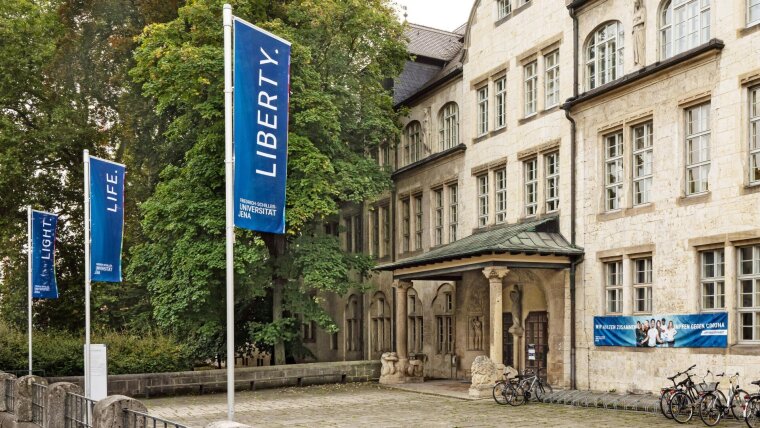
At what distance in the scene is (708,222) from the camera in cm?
1962

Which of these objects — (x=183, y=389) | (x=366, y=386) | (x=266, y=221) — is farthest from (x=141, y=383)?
(x=266, y=221)

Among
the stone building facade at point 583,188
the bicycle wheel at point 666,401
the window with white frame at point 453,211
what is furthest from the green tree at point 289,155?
the bicycle wheel at point 666,401

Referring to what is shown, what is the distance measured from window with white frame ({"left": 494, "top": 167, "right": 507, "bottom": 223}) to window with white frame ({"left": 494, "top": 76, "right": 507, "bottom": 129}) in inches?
58.8

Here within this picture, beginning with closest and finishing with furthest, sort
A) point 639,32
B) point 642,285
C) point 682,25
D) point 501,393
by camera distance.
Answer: point 682,25 < point 642,285 < point 501,393 < point 639,32

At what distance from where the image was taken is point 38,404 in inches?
575

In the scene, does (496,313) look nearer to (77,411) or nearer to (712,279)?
(712,279)

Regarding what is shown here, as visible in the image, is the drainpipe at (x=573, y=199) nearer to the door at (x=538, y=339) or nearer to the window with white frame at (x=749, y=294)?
the door at (x=538, y=339)

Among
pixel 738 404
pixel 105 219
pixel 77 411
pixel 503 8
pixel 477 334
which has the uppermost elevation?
pixel 503 8

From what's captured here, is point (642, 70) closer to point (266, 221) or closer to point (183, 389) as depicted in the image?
point (266, 221)

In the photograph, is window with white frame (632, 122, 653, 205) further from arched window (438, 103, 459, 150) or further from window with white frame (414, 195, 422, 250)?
window with white frame (414, 195, 422, 250)

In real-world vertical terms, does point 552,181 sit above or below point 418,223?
above

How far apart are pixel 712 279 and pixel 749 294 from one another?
1.04 m

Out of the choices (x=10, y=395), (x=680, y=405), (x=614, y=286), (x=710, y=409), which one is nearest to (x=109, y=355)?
(x=10, y=395)

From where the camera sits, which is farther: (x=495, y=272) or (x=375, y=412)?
(x=495, y=272)
